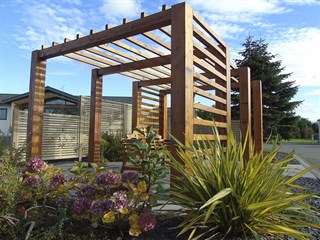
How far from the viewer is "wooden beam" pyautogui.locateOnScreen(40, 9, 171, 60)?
11.0ft

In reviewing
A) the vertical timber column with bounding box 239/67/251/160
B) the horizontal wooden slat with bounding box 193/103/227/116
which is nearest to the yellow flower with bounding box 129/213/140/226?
the horizontal wooden slat with bounding box 193/103/227/116

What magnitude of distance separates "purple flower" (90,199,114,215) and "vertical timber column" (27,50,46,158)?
3.47 metres

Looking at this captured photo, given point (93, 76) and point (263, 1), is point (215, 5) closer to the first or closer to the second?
point (263, 1)

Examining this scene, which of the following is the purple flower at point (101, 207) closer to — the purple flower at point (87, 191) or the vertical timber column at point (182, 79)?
the purple flower at point (87, 191)

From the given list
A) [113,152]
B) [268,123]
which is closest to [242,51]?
[268,123]

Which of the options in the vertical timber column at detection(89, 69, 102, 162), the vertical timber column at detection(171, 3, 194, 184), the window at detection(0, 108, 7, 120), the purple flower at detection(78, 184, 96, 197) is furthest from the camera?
the window at detection(0, 108, 7, 120)

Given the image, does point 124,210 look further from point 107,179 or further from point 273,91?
point 273,91

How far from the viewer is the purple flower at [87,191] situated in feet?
6.64

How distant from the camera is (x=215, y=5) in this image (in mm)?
4488

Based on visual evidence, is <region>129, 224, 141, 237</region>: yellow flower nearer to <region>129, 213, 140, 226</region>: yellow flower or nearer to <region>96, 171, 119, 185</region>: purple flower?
<region>129, 213, 140, 226</region>: yellow flower

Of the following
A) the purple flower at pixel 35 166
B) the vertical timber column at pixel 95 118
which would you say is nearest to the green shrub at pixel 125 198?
the purple flower at pixel 35 166

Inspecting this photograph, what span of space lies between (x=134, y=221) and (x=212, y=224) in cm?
55

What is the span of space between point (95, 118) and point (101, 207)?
4481 mm

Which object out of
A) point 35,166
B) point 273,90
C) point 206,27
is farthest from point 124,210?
point 273,90
